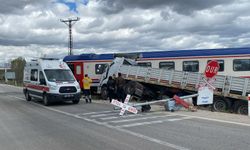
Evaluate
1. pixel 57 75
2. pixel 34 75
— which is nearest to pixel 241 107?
pixel 57 75

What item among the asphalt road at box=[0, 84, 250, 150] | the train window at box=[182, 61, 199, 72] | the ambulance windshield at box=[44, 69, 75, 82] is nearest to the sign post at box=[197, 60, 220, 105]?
the asphalt road at box=[0, 84, 250, 150]

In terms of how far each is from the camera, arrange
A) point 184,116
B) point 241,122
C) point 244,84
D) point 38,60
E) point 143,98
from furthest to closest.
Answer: point 143,98 < point 38,60 < point 244,84 < point 184,116 < point 241,122

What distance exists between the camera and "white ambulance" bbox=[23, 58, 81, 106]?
61.3 feet

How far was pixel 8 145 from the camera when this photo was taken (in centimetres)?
845

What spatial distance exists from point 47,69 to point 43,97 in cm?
168

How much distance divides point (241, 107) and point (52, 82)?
402 inches

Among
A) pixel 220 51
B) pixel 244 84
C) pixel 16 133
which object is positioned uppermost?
pixel 220 51

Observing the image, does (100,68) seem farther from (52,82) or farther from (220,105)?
(220,105)

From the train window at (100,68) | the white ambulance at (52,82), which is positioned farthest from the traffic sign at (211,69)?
the train window at (100,68)

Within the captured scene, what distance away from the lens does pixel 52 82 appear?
18812 mm

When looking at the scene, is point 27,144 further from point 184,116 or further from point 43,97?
point 43,97

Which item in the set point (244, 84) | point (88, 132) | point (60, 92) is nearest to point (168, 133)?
point (88, 132)

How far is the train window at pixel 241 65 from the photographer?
2177 centimetres

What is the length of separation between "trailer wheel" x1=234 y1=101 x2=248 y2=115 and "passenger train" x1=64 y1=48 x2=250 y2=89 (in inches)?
234
